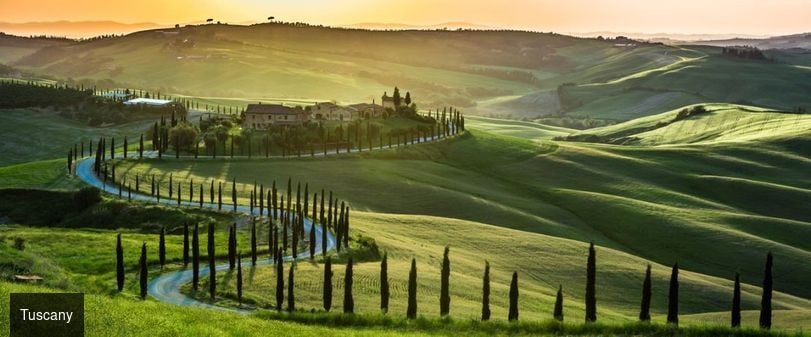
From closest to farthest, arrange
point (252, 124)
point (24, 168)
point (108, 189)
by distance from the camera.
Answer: point (108, 189) < point (24, 168) < point (252, 124)

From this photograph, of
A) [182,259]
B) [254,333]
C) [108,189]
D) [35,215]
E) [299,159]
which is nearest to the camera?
[254,333]

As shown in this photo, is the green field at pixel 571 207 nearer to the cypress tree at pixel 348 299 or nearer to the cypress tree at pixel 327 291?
the cypress tree at pixel 327 291

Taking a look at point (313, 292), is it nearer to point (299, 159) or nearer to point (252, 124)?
point (299, 159)

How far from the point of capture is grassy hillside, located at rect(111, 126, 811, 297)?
396 ft

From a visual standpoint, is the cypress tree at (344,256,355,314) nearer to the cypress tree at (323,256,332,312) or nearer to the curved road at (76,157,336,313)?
the cypress tree at (323,256,332,312)

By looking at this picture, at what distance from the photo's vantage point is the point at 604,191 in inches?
6344

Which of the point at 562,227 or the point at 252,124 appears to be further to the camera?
the point at 252,124

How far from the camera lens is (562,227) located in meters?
127

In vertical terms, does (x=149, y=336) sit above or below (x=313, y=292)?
above

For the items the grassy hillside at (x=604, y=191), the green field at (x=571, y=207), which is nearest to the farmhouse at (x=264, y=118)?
the green field at (x=571, y=207)

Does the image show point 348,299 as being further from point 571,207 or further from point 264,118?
point 264,118

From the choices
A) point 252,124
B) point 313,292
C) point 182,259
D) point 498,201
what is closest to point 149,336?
point 313,292

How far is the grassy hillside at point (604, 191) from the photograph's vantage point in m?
121

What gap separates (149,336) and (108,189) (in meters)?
89.9
